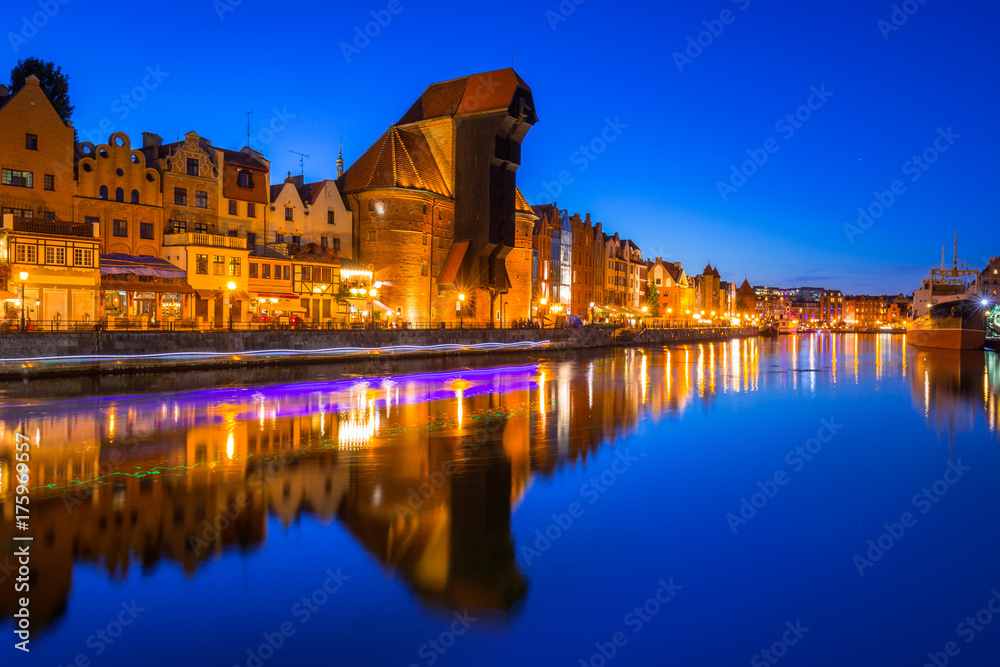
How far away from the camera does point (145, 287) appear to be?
123 feet

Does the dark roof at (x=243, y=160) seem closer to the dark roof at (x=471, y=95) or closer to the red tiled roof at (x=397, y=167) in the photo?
the red tiled roof at (x=397, y=167)

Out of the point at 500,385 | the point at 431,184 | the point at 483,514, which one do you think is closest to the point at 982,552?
the point at 483,514

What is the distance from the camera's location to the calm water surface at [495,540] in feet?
22.3

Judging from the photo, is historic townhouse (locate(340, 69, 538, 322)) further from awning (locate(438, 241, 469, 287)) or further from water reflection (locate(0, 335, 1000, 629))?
water reflection (locate(0, 335, 1000, 629))

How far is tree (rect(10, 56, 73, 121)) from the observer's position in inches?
1927

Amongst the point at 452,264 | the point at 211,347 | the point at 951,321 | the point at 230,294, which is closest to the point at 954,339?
the point at 951,321

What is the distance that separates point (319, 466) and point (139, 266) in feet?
97.8

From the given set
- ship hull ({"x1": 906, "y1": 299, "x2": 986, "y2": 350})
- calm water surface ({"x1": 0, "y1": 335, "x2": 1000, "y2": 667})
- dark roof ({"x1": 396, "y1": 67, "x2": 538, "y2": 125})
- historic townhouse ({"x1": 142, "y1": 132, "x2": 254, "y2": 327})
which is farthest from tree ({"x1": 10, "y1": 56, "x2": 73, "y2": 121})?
ship hull ({"x1": 906, "y1": 299, "x2": 986, "y2": 350})

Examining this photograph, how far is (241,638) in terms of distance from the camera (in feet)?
21.7

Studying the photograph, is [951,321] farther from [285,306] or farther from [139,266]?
[139,266]

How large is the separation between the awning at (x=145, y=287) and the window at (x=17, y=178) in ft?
21.8

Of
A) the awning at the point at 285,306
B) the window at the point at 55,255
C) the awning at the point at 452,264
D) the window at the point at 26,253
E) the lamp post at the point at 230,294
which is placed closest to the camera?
the window at the point at 26,253

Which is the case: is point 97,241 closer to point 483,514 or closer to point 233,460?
point 233,460

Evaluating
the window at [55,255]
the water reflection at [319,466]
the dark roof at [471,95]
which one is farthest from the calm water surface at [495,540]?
the dark roof at [471,95]
